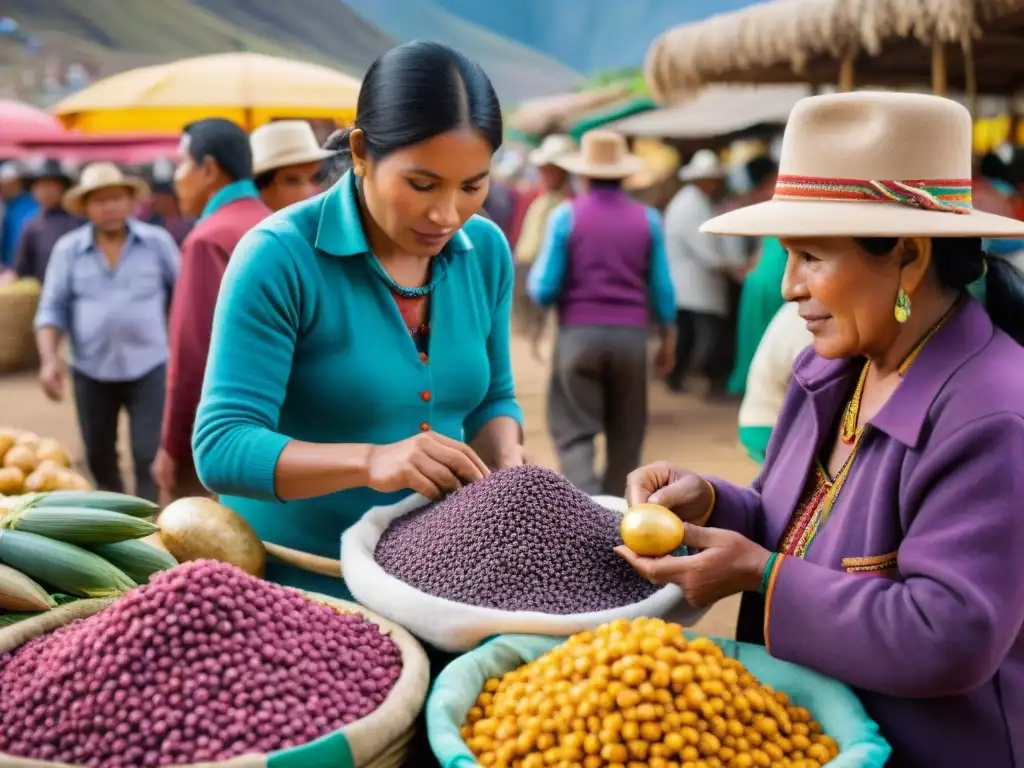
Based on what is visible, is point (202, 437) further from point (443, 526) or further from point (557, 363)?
point (557, 363)

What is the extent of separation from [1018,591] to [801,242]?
1.64 ft

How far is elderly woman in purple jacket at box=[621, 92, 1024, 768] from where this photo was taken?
1.23m

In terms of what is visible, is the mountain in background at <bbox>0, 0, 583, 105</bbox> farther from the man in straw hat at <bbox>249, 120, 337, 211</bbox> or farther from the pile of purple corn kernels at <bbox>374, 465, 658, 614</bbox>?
the pile of purple corn kernels at <bbox>374, 465, 658, 614</bbox>

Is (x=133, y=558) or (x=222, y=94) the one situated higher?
(x=222, y=94)

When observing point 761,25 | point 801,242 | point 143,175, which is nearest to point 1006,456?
point 801,242

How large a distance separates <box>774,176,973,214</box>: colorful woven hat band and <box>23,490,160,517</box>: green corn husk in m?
1.23

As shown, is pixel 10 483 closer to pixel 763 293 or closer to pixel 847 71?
pixel 763 293

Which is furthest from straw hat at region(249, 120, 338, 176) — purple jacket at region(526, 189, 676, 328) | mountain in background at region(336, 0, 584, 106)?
mountain in background at region(336, 0, 584, 106)

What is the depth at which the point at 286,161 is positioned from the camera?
3.81 meters

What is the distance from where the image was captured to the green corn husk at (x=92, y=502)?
1.84 m

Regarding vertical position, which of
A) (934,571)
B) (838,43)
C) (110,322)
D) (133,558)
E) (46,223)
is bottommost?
(46,223)

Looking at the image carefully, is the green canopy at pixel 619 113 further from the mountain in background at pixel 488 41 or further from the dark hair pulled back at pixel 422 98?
the mountain in background at pixel 488 41

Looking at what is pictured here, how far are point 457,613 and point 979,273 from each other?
0.84m

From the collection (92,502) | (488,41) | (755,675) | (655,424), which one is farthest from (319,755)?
(488,41)
